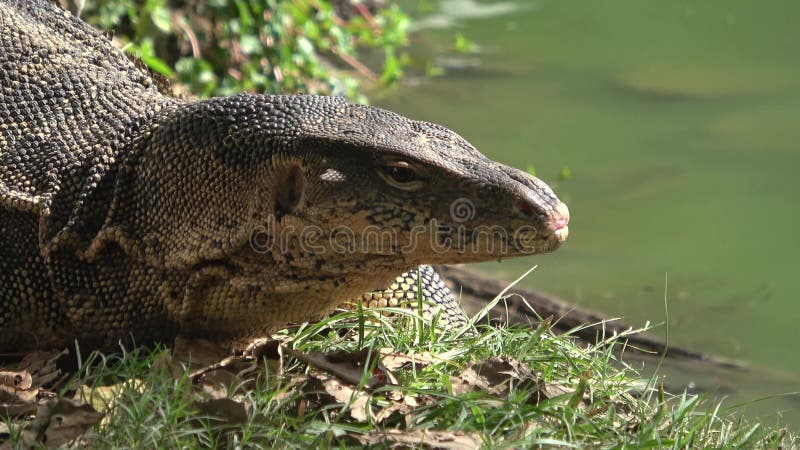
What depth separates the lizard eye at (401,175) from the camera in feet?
10.5

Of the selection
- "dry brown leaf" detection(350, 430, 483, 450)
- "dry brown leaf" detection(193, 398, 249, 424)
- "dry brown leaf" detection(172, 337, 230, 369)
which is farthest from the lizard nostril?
"dry brown leaf" detection(172, 337, 230, 369)

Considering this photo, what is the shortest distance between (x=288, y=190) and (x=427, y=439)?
0.87 meters

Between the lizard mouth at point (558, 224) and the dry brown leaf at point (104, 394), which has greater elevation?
the lizard mouth at point (558, 224)

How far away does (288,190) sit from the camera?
3375 millimetres

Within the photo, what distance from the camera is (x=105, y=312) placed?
12.0ft

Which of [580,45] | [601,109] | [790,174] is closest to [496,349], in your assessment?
[790,174]

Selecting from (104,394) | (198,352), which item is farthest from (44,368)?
(198,352)

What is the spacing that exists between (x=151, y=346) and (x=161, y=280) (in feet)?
0.78

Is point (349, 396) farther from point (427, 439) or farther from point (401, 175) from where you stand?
point (401, 175)

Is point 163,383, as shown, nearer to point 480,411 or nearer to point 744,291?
point 480,411

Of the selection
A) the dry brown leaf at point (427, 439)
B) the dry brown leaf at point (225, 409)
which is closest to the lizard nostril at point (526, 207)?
the dry brown leaf at point (427, 439)

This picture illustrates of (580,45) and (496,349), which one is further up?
(580,45)

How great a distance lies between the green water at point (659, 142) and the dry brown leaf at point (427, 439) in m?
2.68

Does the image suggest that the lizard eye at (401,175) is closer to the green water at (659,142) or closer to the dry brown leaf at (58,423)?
the dry brown leaf at (58,423)
